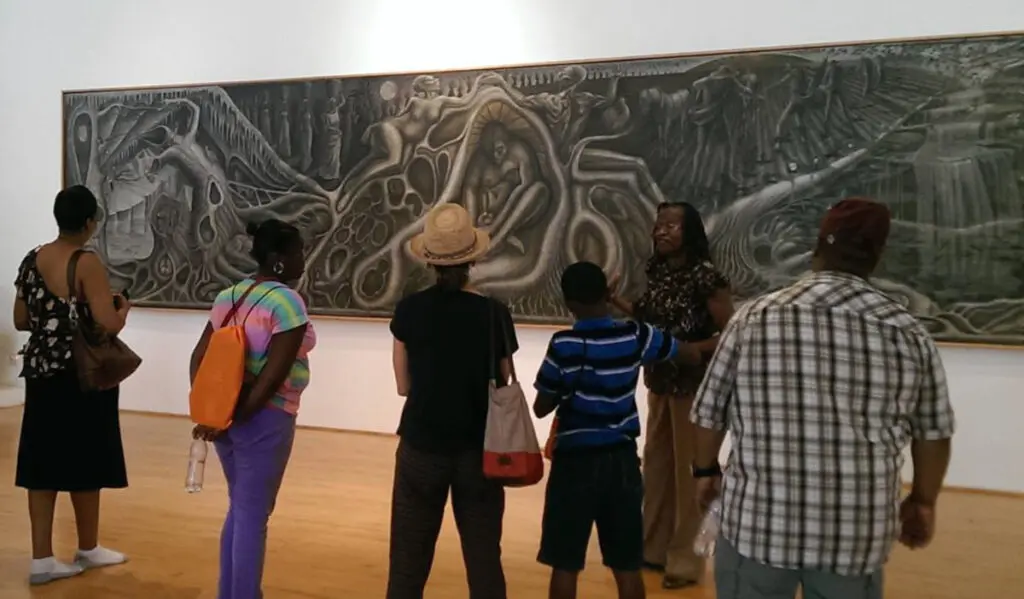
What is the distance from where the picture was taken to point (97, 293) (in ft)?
12.8

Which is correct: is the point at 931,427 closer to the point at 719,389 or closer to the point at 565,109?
the point at 719,389

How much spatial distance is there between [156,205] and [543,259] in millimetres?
3606

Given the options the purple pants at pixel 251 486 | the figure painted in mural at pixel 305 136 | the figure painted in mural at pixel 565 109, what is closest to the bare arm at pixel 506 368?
the purple pants at pixel 251 486

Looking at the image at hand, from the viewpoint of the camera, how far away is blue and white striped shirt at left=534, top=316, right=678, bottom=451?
2.95 m

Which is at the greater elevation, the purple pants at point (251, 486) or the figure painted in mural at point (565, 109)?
the figure painted in mural at point (565, 109)

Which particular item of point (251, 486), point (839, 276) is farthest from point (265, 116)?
point (839, 276)

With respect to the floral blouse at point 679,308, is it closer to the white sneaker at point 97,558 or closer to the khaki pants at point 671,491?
the khaki pants at point 671,491

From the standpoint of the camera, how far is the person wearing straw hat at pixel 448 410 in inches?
114

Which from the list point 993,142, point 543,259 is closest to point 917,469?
point 993,142

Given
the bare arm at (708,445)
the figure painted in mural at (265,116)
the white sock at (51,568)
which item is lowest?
the white sock at (51,568)

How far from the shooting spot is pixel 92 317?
3.95 metres

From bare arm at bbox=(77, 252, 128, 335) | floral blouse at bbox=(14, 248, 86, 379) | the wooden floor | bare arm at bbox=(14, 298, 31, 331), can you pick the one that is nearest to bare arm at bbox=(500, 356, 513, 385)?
the wooden floor

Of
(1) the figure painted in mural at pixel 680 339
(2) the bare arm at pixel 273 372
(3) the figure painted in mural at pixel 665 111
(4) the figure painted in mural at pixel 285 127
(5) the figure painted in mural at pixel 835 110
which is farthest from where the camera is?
(4) the figure painted in mural at pixel 285 127

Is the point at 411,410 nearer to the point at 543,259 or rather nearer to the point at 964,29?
the point at 543,259
